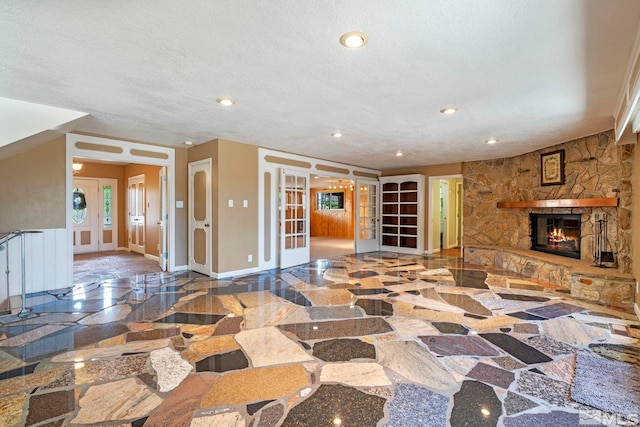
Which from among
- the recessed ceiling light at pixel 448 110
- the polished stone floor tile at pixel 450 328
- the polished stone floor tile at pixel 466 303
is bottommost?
the polished stone floor tile at pixel 450 328

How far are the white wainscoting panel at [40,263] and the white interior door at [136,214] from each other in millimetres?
3433

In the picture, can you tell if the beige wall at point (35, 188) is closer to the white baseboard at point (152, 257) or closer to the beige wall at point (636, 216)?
the white baseboard at point (152, 257)

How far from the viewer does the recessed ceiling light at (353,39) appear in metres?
2.10

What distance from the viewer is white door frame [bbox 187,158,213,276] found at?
5418mm

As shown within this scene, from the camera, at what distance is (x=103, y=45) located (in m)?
2.23

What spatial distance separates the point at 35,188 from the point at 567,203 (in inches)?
311

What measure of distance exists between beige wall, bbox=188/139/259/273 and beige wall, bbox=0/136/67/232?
6.46ft

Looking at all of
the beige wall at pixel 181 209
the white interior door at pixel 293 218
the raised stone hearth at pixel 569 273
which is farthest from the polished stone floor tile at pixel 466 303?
the beige wall at pixel 181 209

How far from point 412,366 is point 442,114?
2888mm

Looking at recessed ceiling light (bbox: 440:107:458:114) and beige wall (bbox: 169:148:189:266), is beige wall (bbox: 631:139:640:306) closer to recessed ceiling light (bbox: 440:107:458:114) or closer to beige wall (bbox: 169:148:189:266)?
recessed ceiling light (bbox: 440:107:458:114)

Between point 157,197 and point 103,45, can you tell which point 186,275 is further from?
point 103,45

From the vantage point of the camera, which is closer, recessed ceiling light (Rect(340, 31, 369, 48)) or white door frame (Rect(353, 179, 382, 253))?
recessed ceiling light (Rect(340, 31, 369, 48))

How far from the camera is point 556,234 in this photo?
18.7 feet

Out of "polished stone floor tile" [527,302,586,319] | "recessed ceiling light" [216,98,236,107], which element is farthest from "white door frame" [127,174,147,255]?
"polished stone floor tile" [527,302,586,319]
